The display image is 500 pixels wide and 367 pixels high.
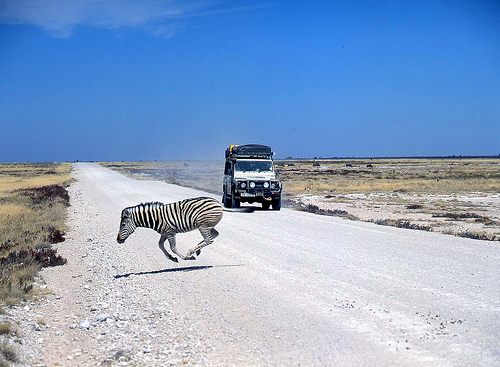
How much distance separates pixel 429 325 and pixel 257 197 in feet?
59.3

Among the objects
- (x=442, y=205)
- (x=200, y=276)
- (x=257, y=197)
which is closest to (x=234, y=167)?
(x=257, y=197)

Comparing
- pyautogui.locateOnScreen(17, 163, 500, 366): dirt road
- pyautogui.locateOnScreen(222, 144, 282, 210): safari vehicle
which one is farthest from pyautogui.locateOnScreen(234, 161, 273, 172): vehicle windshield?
pyautogui.locateOnScreen(17, 163, 500, 366): dirt road

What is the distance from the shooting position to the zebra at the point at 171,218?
9.53 meters

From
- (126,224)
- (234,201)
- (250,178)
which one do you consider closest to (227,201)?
(234,201)

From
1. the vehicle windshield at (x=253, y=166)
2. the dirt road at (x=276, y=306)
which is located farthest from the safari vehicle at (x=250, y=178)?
the dirt road at (x=276, y=306)

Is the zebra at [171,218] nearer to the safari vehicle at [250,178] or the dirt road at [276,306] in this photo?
the dirt road at [276,306]

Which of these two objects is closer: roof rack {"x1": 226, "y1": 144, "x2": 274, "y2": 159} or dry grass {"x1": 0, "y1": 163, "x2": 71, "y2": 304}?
dry grass {"x1": 0, "y1": 163, "x2": 71, "y2": 304}

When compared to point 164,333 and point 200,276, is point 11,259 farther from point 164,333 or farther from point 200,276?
point 164,333

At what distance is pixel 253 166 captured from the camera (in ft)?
83.8

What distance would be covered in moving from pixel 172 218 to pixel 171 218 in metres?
0.02

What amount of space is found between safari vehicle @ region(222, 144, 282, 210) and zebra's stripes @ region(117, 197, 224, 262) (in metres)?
14.3

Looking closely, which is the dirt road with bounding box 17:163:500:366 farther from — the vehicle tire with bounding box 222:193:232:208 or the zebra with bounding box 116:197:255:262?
the vehicle tire with bounding box 222:193:232:208

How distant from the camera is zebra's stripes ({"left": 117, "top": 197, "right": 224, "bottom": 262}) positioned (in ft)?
31.3

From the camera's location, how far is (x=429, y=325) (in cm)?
671
